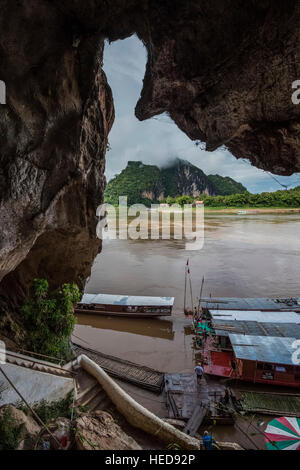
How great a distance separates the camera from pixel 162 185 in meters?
103

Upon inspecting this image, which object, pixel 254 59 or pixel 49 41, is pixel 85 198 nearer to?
pixel 49 41

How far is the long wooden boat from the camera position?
15.6 metres

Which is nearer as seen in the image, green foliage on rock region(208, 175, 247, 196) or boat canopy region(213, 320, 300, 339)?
boat canopy region(213, 320, 300, 339)

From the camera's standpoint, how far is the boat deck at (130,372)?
9.71 metres

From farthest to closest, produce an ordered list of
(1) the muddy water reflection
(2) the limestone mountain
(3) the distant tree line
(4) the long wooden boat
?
(2) the limestone mountain
(3) the distant tree line
(4) the long wooden boat
(1) the muddy water reflection

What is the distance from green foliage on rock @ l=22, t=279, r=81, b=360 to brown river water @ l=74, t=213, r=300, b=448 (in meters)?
5.56

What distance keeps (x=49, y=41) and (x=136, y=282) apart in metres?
18.3

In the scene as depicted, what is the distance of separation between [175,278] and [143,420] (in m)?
16.2

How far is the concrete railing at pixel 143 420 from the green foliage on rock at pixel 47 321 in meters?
1.64

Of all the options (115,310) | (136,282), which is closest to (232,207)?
(136,282)

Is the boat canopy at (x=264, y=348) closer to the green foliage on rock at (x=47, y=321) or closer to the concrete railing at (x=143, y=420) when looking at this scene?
the concrete railing at (x=143, y=420)

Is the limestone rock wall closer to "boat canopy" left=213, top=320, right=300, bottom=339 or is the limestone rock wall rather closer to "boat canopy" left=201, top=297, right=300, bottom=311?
"boat canopy" left=213, top=320, right=300, bottom=339

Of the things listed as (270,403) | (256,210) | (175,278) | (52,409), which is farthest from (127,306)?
(256,210)

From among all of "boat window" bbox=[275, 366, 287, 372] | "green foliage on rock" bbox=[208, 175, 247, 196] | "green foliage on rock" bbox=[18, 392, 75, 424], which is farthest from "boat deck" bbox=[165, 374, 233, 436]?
"green foliage on rock" bbox=[208, 175, 247, 196]
